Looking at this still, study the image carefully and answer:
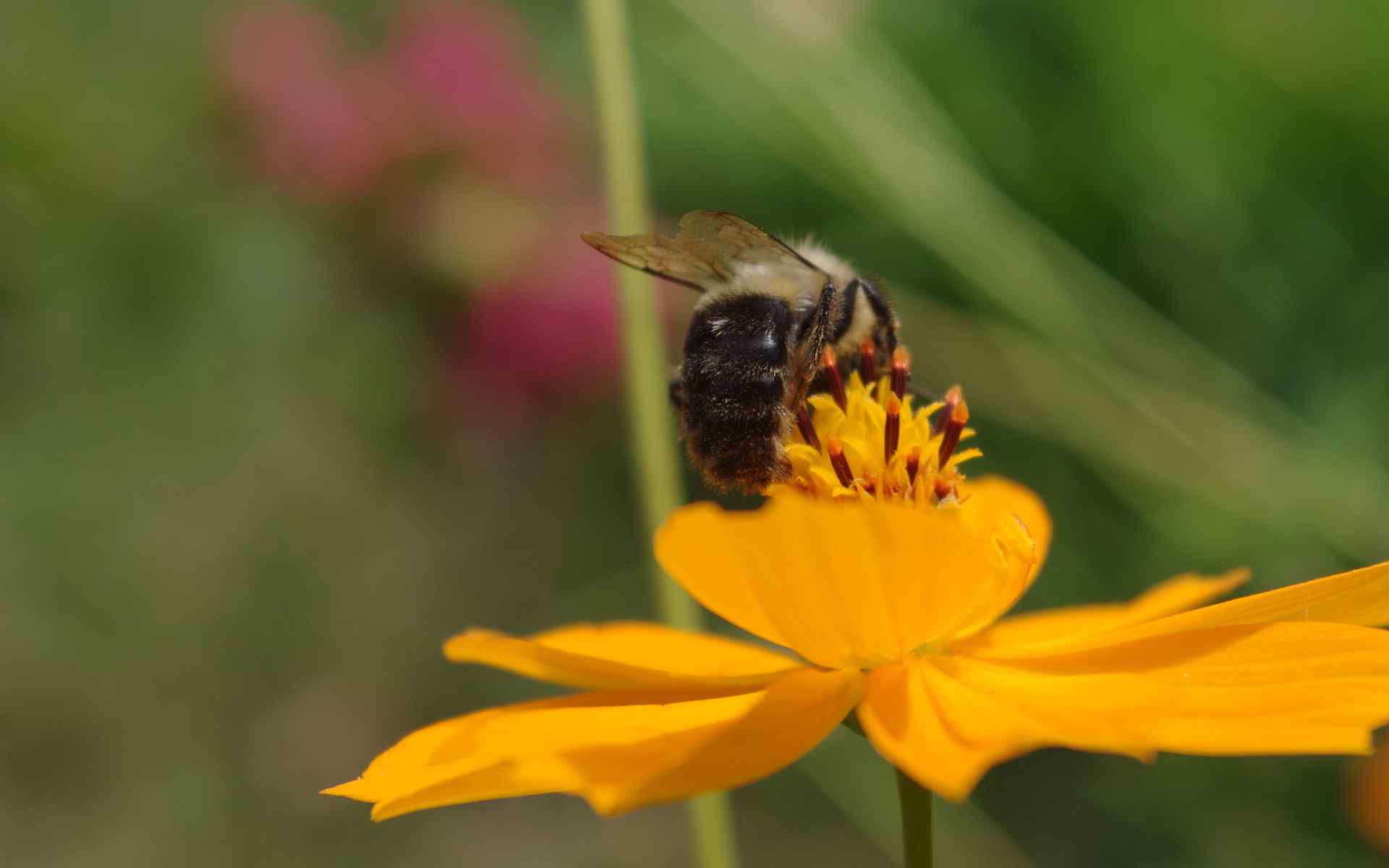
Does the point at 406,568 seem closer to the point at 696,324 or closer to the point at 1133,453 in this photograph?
the point at 1133,453

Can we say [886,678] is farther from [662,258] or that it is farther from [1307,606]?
[662,258]

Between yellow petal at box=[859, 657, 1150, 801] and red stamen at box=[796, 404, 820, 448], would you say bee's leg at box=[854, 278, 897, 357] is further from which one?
yellow petal at box=[859, 657, 1150, 801]

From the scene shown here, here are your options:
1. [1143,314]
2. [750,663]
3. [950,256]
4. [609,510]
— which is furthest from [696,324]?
[609,510]

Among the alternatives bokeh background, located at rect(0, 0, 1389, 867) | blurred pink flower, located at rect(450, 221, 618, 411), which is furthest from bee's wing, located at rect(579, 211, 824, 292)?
blurred pink flower, located at rect(450, 221, 618, 411)

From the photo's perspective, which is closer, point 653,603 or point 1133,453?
point 1133,453

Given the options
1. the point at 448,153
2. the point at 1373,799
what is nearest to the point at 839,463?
the point at 1373,799

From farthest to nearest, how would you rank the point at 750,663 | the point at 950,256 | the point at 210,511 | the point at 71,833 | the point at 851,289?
the point at 210,511 < the point at 71,833 < the point at 950,256 < the point at 851,289 < the point at 750,663

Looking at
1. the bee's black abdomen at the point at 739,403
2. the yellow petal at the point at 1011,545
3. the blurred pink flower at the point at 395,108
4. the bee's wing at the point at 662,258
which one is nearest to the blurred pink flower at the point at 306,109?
the blurred pink flower at the point at 395,108

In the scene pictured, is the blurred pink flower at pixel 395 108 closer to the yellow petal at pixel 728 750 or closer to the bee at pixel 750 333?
the bee at pixel 750 333
